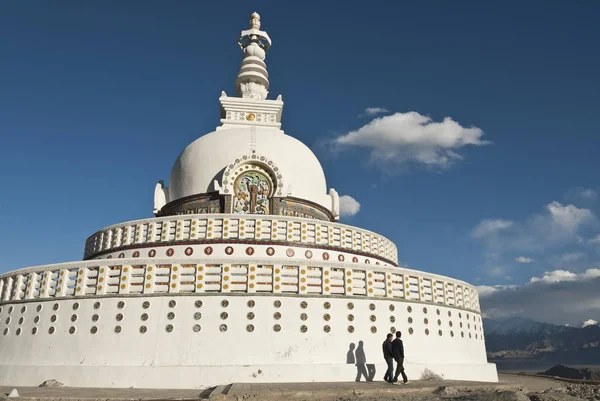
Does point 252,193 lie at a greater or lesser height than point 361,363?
greater

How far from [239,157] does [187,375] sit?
10225mm

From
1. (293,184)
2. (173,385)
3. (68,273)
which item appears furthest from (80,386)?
(293,184)

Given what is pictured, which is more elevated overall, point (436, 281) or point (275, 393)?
point (436, 281)

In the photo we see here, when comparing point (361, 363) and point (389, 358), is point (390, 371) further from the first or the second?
point (361, 363)

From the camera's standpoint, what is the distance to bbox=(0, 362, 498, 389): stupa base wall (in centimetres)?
1053

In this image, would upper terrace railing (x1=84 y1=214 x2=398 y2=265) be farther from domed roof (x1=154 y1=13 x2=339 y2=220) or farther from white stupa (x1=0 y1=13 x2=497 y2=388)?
domed roof (x1=154 y1=13 x2=339 y2=220)

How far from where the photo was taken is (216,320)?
11344 mm

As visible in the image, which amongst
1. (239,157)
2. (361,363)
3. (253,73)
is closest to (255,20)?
(253,73)

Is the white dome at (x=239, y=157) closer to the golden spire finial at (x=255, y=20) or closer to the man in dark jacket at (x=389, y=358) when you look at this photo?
the man in dark jacket at (x=389, y=358)

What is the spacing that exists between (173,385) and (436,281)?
8000 millimetres

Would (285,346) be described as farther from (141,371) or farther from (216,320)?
(141,371)

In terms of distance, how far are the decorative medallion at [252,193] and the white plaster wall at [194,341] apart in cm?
701

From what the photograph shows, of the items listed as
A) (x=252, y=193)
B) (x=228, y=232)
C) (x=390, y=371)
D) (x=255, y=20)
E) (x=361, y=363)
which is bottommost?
(x=390, y=371)

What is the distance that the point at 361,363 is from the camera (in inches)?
451
